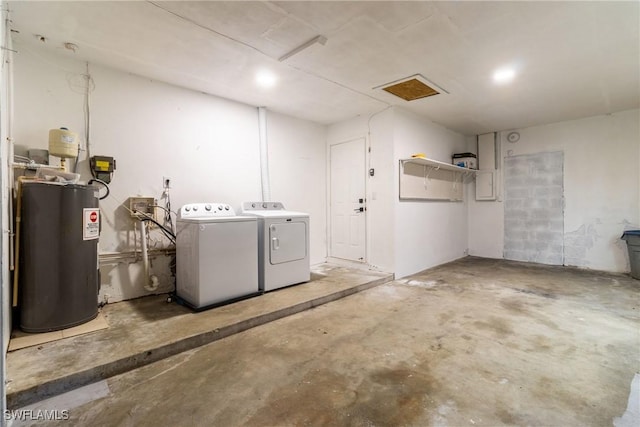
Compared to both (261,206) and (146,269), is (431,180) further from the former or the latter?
(146,269)

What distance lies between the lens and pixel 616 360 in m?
2.15

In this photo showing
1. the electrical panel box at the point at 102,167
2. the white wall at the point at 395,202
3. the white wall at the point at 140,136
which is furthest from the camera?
the white wall at the point at 395,202

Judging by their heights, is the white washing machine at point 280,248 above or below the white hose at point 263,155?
below

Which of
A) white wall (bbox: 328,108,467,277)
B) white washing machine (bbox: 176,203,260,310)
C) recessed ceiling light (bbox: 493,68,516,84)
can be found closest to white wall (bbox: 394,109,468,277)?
white wall (bbox: 328,108,467,277)

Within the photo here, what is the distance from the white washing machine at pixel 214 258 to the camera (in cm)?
287

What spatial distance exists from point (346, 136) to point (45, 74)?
3.87 metres

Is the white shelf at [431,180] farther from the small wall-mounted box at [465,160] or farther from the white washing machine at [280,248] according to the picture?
the white washing machine at [280,248]

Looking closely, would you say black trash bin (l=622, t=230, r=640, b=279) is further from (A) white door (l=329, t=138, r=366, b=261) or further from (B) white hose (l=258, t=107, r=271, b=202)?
(B) white hose (l=258, t=107, r=271, b=202)

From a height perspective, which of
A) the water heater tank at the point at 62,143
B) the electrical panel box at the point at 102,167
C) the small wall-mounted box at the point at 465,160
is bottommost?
the electrical panel box at the point at 102,167

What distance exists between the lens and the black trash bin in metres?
4.23

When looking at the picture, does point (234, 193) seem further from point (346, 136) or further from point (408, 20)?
point (408, 20)

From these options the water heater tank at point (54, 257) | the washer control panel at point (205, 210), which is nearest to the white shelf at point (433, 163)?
the washer control panel at point (205, 210)

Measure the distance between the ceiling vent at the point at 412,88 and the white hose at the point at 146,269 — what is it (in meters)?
3.32

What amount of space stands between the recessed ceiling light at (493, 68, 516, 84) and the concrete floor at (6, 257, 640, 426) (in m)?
2.67
